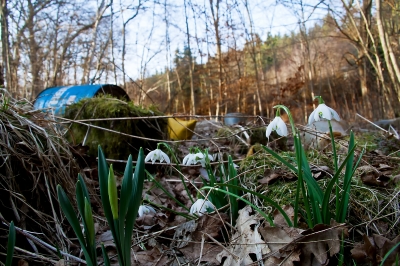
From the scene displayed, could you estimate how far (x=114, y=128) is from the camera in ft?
9.03

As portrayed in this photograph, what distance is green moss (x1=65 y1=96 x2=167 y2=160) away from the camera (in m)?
2.68

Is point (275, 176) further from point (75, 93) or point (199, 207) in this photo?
point (75, 93)

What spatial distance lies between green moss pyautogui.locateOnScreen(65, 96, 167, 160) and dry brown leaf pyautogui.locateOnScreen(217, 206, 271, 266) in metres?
1.60

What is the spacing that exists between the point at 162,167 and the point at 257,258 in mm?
1738

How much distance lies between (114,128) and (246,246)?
1.98 metres

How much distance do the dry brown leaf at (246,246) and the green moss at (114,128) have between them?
63.0 inches

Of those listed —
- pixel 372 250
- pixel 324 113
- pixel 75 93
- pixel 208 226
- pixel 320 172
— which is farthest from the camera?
pixel 75 93

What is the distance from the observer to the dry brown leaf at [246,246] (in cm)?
101

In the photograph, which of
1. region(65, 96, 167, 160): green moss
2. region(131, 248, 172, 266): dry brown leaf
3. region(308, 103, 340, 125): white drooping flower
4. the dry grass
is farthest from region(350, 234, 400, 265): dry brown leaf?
region(65, 96, 167, 160): green moss

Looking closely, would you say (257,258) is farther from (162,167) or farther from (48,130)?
(162,167)

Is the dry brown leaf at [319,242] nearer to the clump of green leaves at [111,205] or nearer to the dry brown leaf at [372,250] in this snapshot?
the dry brown leaf at [372,250]

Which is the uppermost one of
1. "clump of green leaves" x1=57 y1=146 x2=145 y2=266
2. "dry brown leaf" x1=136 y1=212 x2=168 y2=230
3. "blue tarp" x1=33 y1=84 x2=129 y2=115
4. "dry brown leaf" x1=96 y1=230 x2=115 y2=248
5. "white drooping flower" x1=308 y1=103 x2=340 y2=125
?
"blue tarp" x1=33 y1=84 x2=129 y2=115

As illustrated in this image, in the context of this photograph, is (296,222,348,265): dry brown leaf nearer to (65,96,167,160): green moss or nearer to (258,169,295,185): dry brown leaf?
(258,169,295,185): dry brown leaf

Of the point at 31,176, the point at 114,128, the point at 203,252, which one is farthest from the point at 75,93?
the point at 203,252
